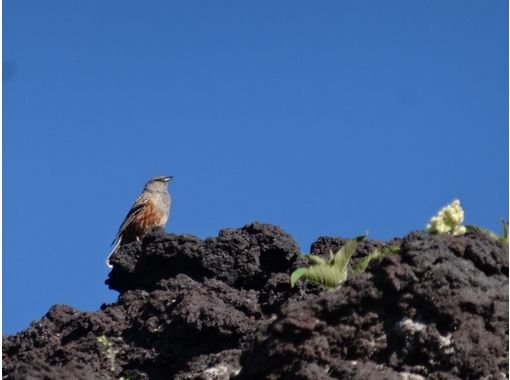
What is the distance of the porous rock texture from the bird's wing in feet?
28.7

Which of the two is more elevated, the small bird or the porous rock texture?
the small bird

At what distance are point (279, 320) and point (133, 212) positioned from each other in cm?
1225

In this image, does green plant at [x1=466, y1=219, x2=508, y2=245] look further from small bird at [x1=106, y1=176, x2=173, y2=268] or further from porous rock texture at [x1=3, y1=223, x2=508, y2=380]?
small bird at [x1=106, y1=176, x2=173, y2=268]

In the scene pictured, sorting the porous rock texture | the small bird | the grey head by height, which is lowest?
the porous rock texture

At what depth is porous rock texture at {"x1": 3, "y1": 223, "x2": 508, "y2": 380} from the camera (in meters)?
6.43

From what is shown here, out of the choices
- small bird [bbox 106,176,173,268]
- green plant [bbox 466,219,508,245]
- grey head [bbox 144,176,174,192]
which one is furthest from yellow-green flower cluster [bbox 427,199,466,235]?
grey head [bbox 144,176,174,192]

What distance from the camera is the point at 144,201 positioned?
1859cm

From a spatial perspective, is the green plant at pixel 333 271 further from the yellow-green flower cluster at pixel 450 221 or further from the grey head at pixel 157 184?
the grey head at pixel 157 184

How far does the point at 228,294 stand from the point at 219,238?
81 cm

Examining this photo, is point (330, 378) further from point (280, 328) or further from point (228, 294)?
point (228, 294)

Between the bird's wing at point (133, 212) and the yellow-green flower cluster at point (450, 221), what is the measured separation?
1028 cm

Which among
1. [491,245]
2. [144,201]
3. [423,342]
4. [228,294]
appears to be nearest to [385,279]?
[423,342]

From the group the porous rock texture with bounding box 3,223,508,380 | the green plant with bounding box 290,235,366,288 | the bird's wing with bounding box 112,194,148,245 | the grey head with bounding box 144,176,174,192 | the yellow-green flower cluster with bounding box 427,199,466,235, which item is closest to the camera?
the porous rock texture with bounding box 3,223,508,380

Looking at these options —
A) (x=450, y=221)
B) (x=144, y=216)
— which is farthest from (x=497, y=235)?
(x=144, y=216)
